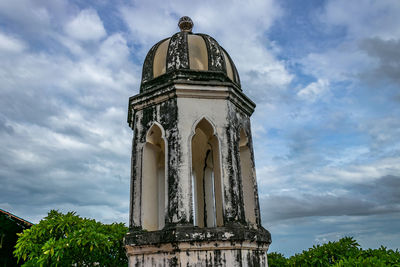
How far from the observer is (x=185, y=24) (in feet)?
→ 24.5

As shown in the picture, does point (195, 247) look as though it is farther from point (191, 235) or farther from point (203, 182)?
point (203, 182)

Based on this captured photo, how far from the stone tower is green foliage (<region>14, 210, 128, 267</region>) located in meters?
1.03

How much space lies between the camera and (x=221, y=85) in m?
5.83

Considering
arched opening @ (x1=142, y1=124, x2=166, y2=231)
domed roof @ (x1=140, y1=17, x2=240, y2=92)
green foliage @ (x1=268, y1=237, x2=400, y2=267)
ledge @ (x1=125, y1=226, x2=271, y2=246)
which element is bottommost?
→ green foliage @ (x1=268, y1=237, x2=400, y2=267)

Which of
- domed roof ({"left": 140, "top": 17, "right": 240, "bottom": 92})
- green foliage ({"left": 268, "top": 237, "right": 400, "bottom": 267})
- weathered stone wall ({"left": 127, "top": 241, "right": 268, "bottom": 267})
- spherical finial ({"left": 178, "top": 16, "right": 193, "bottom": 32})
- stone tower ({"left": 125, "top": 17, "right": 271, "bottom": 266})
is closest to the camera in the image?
weathered stone wall ({"left": 127, "top": 241, "right": 268, "bottom": 267})

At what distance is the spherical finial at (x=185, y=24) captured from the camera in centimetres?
746

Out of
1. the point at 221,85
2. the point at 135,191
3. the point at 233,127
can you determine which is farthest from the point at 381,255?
the point at 135,191

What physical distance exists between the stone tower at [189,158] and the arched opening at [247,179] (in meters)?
0.02

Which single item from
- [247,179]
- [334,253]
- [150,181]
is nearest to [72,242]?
[150,181]

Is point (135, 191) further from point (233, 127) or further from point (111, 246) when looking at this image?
point (233, 127)

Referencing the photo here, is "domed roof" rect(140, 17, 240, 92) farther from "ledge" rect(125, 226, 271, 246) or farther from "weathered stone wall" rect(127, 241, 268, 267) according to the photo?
"weathered stone wall" rect(127, 241, 268, 267)

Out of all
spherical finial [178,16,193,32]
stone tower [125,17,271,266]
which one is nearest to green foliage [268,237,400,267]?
stone tower [125,17,271,266]

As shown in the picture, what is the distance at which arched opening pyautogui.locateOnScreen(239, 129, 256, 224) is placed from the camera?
6.05m

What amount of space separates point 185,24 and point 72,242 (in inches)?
210
